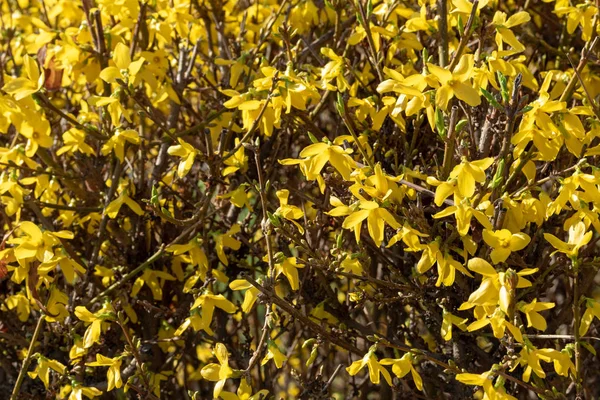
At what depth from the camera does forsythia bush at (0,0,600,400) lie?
6.46 ft

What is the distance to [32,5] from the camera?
14.6 feet

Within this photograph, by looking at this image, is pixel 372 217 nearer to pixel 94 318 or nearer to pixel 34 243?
pixel 94 318

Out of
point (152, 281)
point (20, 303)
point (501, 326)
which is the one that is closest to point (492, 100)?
point (501, 326)

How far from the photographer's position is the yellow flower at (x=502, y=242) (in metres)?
1.88

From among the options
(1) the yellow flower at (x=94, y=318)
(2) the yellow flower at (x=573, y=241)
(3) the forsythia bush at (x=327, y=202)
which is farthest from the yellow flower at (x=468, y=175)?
(1) the yellow flower at (x=94, y=318)

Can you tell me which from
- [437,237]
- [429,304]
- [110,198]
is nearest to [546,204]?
[437,237]

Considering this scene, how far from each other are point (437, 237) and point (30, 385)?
1719mm

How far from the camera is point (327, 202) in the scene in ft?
8.05

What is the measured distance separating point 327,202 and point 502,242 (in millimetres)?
689

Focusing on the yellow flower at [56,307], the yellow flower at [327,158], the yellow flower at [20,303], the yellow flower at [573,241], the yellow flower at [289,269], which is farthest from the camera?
the yellow flower at [20,303]

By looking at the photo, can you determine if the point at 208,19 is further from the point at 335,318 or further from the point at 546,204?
the point at 546,204

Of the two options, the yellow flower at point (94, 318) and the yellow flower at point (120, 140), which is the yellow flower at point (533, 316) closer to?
the yellow flower at point (94, 318)

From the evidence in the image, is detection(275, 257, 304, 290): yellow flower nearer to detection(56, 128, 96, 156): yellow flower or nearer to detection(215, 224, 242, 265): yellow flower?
detection(215, 224, 242, 265): yellow flower

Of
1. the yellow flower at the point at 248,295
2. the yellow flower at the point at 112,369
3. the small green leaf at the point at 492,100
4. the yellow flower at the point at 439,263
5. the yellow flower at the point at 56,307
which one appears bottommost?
the yellow flower at the point at 112,369
